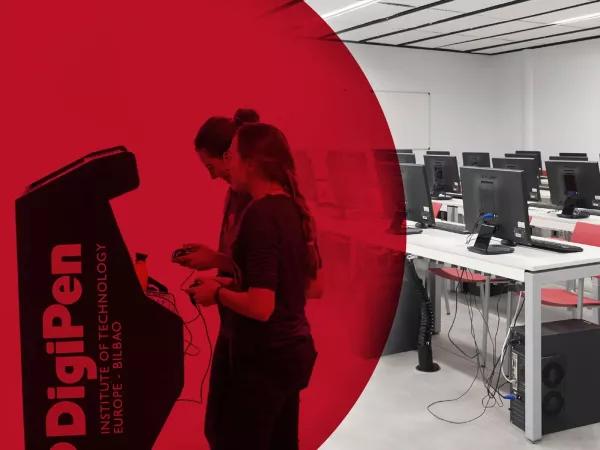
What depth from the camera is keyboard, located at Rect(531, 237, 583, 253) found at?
326 cm

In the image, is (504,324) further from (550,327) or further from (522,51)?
(522,51)

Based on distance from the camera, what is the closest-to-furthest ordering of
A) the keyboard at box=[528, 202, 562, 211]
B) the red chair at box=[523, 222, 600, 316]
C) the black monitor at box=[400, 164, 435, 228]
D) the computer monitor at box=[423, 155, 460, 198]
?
the red chair at box=[523, 222, 600, 316], the black monitor at box=[400, 164, 435, 228], the keyboard at box=[528, 202, 562, 211], the computer monitor at box=[423, 155, 460, 198]

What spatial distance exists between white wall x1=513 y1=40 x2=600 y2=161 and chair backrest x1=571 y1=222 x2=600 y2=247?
23.0ft

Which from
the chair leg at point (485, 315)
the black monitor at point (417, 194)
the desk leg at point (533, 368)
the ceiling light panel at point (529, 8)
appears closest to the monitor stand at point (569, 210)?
the chair leg at point (485, 315)

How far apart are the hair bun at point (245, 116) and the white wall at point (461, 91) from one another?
9195 millimetres

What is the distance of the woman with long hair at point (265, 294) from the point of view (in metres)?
1.44

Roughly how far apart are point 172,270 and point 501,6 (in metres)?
7.14

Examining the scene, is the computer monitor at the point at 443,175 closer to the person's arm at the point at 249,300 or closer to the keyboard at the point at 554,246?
the keyboard at the point at 554,246

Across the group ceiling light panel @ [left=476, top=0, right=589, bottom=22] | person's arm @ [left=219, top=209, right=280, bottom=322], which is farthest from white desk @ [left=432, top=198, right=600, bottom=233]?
person's arm @ [left=219, top=209, right=280, bottom=322]

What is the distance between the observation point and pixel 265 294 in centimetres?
145

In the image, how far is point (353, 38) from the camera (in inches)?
382

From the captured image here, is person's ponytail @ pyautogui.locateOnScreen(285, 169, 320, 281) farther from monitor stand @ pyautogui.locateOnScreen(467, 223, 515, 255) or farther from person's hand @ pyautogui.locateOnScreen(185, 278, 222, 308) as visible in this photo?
monitor stand @ pyautogui.locateOnScreen(467, 223, 515, 255)

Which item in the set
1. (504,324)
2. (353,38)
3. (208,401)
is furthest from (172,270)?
(353,38)

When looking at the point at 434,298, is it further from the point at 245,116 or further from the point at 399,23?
the point at 399,23
